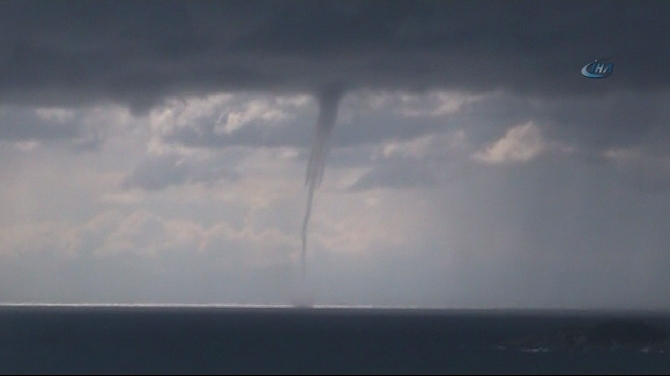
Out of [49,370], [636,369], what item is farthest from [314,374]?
[636,369]

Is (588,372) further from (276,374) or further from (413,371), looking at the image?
(276,374)

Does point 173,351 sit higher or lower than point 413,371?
higher

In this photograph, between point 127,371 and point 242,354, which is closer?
point 127,371

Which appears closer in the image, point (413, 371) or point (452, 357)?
point (413, 371)

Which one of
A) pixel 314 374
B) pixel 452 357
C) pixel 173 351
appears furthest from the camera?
pixel 173 351

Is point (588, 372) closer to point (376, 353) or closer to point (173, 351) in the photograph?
point (376, 353)

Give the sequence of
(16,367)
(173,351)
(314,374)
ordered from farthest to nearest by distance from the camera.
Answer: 1. (173,351)
2. (16,367)
3. (314,374)

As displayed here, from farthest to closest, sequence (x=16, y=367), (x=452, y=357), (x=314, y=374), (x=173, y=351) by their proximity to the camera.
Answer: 1. (x=173, y=351)
2. (x=452, y=357)
3. (x=16, y=367)
4. (x=314, y=374)

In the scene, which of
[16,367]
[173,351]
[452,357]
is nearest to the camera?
[16,367]

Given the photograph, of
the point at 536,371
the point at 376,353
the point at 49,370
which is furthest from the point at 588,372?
the point at 49,370
